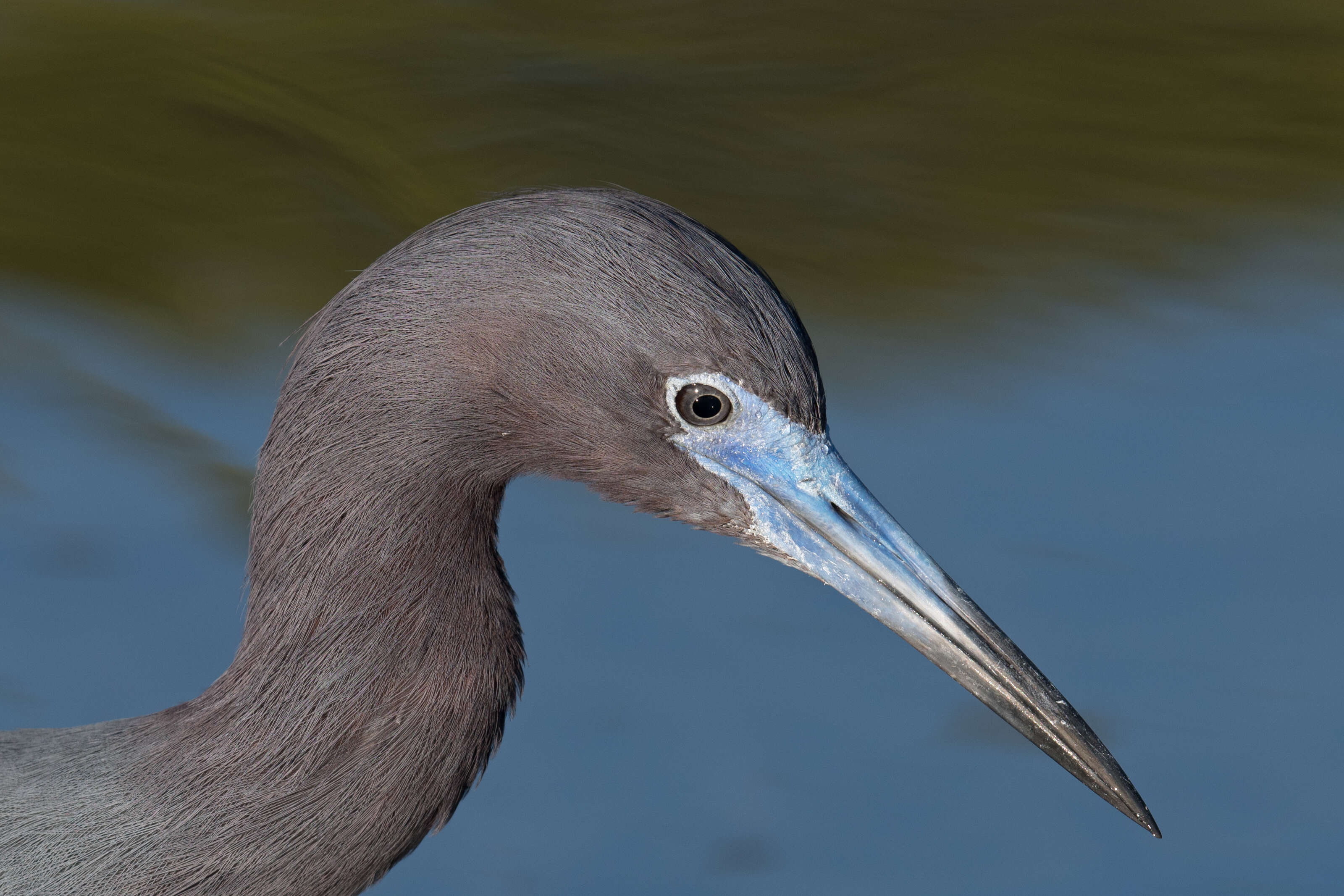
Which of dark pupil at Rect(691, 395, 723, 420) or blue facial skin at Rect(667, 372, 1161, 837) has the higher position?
dark pupil at Rect(691, 395, 723, 420)

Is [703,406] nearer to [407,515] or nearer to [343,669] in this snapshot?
[407,515]

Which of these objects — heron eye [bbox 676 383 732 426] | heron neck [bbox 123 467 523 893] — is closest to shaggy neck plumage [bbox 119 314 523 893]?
heron neck [bbox 123 467 523 893]

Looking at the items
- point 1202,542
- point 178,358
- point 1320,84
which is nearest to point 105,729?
point 178,358

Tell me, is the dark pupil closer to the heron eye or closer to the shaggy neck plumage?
the heron eye

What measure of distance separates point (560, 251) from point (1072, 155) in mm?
5018

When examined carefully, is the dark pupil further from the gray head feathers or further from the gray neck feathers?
the gray neck feathers

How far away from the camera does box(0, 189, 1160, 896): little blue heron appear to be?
2.70 meters

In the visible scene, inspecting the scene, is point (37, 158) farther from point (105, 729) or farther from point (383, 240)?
point (105, 729)


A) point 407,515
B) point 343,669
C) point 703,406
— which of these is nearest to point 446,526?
point 407,515

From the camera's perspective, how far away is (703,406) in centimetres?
275

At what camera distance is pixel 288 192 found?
21.9ft

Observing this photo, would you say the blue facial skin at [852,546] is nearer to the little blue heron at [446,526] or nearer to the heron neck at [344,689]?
the little blue heron at [446,526]

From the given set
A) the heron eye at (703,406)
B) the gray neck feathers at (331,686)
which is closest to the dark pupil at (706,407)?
the heron eye at (703,406)

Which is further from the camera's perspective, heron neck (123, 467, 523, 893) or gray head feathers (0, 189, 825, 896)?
heron neck (123, 467, 523, 893)
